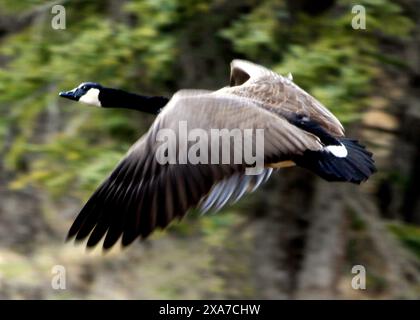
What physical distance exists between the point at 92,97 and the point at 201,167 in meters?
2.01

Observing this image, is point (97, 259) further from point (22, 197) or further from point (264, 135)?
point (264, 135)

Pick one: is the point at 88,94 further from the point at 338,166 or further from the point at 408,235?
the point at 408,235

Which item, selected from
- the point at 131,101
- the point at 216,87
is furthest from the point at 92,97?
the point at 216,87

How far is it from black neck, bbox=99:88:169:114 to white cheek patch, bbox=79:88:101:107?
3 cm

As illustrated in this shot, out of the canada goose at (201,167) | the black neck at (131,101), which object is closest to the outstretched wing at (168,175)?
the canada goose at (201,167)

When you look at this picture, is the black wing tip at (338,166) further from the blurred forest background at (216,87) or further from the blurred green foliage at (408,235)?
the blurred green foliage at (408,235)

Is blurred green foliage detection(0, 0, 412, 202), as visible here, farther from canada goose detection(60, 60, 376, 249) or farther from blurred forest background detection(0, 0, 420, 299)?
canada goose detection(60, 60, 376, 249)

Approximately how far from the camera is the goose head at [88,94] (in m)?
6.55

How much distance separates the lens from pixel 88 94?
259 inches

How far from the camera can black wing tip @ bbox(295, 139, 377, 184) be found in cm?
516

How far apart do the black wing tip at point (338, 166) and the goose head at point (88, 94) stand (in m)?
1.88

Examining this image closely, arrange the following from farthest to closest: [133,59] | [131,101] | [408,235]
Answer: [408,235]
[133,59]
[131,101]

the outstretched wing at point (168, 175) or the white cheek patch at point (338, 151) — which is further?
the white cheek patch at point (338, 151)

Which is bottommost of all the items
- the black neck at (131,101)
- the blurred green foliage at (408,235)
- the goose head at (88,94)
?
the blurred green foliage at (408,235)
